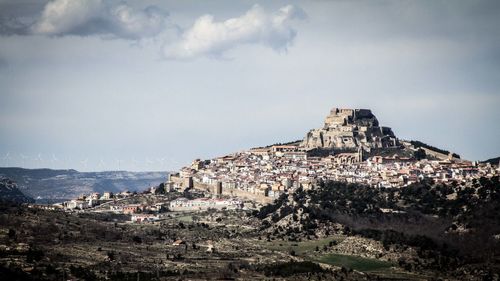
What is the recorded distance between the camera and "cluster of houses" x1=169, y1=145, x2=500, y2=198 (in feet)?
397

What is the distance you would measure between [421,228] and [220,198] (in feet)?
130

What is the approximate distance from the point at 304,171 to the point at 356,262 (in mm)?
55432

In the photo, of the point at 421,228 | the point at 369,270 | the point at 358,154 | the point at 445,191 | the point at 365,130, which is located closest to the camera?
the point at 369,270

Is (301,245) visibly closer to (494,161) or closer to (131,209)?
(131,209)

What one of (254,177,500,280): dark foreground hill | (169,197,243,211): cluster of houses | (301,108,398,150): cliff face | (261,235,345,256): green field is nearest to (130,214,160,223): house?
(169,197,243,211): cluster of houses

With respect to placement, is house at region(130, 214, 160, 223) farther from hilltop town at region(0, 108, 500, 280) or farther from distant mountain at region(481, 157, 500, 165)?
distant mountain at region(481, 157, 500, 165)

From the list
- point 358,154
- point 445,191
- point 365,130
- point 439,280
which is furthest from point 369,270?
point 365,130

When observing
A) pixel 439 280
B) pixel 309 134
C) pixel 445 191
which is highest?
pixel 309 134

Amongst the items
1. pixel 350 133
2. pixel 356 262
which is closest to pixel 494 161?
pixel 350 133

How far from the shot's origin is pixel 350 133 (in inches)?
5935

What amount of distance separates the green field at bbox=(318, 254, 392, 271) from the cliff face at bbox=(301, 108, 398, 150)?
66416 mm

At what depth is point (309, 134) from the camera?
160 metres

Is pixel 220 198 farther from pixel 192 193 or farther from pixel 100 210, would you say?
pixel 100 210

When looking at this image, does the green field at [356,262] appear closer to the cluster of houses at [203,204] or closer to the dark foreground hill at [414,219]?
the dark foreground hill at [414,219]
